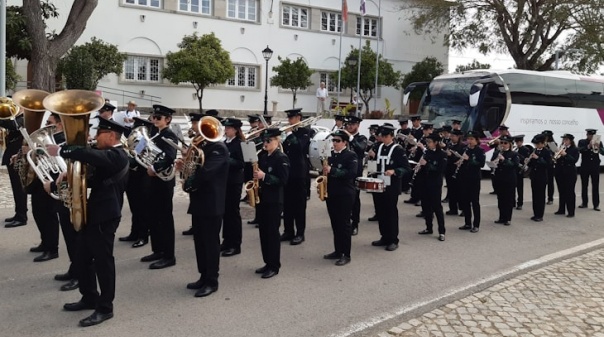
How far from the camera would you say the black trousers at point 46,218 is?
730 cm

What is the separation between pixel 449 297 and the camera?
634 cm

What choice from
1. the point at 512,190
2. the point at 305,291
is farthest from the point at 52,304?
the point at 512,190

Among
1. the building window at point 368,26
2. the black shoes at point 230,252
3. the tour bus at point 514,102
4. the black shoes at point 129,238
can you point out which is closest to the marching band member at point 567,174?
the tour bus at point 514,102

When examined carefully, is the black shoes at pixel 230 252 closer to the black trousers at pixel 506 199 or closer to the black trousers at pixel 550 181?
the black trousers at pixel 506 199

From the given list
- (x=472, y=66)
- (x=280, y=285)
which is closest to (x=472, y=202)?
(x=280, y=285)

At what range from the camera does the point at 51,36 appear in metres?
20.6

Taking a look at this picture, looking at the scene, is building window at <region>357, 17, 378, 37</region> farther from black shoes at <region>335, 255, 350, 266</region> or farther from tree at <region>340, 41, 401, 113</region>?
black shoes at <region>335, 255, 350, 266</region>

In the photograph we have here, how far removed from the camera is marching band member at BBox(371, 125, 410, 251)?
8.67 meters

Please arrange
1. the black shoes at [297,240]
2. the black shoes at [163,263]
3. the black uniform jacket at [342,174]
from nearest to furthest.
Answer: the black shoes at [163,263] < the black uniform jacket at [342,174] < the black shoes at [297,240]

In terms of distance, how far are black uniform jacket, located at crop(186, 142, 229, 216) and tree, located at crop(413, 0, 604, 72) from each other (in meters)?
28.8

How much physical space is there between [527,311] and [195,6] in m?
28.2

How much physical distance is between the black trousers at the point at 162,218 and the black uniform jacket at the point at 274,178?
4.08 feet

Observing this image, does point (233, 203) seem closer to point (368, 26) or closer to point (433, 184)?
point (433, 184)

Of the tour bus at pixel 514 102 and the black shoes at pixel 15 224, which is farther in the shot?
the tour bus at pixel 514 102
